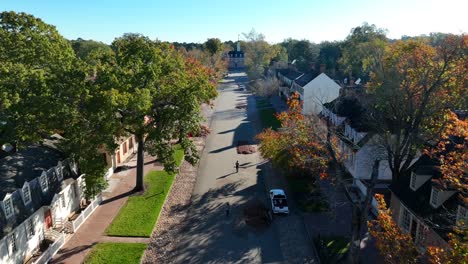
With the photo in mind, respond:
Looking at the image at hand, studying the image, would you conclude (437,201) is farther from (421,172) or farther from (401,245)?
(401,245)

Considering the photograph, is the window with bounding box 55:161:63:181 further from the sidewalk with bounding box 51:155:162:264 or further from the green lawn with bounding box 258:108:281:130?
the green lawn with bounding box 258:108:281:130

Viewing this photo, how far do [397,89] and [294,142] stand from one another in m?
8.58

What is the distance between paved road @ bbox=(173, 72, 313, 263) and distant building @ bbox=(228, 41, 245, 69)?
12695 centimetres

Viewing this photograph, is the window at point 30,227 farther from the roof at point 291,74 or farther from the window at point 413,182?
the roof at point 291,74

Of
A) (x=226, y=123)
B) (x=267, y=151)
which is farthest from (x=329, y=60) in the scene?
(x=267, y=151)

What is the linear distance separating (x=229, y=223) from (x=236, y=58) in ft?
492

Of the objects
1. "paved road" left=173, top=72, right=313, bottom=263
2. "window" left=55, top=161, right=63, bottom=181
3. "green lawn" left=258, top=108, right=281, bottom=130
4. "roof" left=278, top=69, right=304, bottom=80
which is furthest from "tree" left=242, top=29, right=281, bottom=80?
"window" left=55, top=161, right=63, bottom=181

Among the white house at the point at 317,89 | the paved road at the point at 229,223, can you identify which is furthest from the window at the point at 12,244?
the white house at the point at 317,89

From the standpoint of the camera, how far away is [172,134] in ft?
103

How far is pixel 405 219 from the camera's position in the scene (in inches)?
954

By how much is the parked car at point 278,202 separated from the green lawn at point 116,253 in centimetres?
1055

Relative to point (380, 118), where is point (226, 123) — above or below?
below

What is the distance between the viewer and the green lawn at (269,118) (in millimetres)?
57219

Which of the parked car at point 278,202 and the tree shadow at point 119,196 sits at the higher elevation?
the parked car at point 278,202
